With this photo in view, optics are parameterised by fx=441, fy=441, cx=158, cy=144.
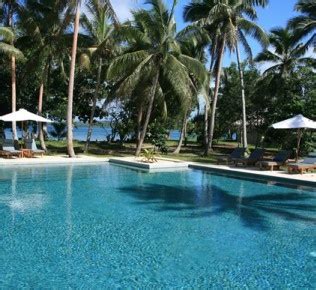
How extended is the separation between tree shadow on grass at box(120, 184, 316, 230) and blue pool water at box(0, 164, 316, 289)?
0.03 meters

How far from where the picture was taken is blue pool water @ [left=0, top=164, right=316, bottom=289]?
658cm

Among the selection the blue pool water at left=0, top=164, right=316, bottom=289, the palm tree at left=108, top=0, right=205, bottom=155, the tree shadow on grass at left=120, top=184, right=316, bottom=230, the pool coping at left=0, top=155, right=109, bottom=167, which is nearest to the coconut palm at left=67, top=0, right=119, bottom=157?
the pool coping at left=0, top=155, right=109, bottom=167

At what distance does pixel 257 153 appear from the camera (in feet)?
65.3

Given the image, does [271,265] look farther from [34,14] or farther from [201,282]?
[34,14]

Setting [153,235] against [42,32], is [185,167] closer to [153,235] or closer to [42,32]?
[42,32]

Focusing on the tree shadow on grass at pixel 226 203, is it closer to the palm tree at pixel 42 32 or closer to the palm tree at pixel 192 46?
the palm tree at pixel 192 46

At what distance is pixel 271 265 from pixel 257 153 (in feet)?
42.6

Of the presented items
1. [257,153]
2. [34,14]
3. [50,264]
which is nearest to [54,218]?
[50,264]

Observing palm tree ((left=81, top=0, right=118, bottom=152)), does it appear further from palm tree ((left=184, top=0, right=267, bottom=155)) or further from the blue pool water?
the blue pool water

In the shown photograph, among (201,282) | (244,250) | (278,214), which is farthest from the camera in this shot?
(278,214)

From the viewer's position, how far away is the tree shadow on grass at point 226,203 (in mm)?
10773

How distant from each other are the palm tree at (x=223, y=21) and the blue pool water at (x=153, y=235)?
35.2ft

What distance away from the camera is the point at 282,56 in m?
30.8

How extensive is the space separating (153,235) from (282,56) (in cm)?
2491
